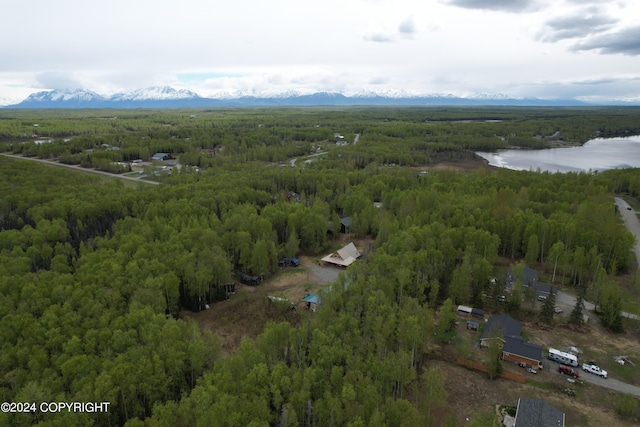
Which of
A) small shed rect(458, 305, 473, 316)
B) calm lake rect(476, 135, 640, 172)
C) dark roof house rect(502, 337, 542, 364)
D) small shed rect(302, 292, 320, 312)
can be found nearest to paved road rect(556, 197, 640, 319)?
small shed rect(458, 305, 473, 316)

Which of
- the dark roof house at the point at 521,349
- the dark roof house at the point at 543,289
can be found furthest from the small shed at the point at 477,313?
the dark roof house at the point at 543,289

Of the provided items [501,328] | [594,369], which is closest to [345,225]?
[501,328]

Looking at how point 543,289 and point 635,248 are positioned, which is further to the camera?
point 635,248

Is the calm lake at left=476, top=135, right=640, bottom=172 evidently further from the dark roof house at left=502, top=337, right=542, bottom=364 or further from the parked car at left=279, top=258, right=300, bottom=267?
the dark roof house at left=502, top=337, right=542, bottom=364

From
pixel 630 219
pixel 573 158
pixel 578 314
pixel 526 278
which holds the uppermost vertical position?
pixel 573 158

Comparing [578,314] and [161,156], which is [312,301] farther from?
[161,156]

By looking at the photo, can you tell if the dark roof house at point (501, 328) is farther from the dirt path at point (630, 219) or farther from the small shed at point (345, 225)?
the dirt path at point (630, 219)
